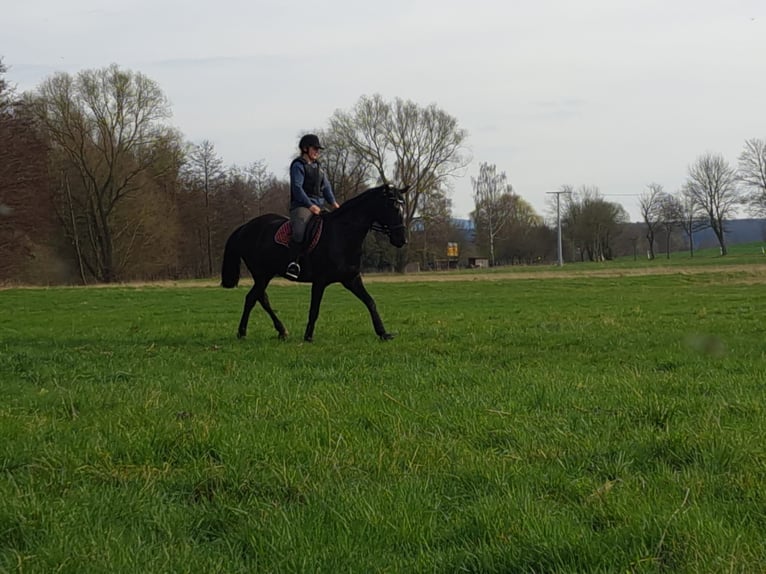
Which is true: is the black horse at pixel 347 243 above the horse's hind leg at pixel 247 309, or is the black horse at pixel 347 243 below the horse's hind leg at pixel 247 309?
above

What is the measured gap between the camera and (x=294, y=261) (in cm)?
1136

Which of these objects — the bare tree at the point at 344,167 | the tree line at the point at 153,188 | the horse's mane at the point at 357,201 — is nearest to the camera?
the horse's mane at the point at 357,201

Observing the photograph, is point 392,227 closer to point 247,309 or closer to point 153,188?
point 247,309

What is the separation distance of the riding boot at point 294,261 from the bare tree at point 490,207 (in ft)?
317

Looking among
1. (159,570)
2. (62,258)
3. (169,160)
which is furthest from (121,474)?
(62,258)

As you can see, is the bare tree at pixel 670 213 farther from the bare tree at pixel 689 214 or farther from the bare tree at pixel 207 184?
the bare tree at pixel 207 184

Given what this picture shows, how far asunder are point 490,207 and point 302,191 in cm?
10286

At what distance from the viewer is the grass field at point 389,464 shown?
2.97 meters

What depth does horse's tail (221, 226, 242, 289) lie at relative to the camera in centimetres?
1280

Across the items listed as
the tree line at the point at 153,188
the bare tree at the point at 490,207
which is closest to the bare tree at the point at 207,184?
the tree line at the point at 153,188

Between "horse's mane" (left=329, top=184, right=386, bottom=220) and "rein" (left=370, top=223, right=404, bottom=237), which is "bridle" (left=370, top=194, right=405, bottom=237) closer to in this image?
"rein" (left=370, top=223, right=404, bottom=237)

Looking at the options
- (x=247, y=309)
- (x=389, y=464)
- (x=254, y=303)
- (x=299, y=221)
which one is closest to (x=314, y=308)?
(x=299, y=221)

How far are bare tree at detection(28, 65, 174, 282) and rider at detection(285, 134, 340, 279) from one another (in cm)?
4734

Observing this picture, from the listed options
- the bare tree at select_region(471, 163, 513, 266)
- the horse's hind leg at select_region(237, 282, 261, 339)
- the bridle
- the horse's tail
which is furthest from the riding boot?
the bare tree at select_region(471, 163, 513, 266)
